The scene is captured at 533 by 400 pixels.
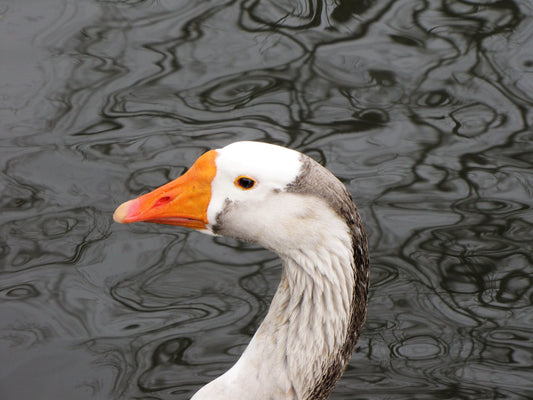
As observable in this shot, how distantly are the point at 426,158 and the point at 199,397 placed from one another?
266 cm

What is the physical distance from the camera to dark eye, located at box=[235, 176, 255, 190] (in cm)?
318

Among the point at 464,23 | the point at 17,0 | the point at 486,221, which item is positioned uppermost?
the point at 464,23

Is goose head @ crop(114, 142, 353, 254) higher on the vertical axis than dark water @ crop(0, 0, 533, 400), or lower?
higher

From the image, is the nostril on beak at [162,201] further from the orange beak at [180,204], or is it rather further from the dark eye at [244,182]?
the dark eye at [244,182]

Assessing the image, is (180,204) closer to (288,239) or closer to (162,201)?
(162,201)

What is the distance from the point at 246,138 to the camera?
5730 mm

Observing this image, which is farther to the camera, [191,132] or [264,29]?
[264,29]

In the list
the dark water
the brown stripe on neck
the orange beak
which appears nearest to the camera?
the brown stripe on neck

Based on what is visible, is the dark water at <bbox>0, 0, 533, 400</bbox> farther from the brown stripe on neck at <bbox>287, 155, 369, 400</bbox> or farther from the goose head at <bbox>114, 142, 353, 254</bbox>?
the goose head at <bbox>114, 142, 353, 254</bbox>

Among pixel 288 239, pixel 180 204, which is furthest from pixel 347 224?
pixel 180 204

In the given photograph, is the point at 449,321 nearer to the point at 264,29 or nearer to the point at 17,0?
the point at 264,29

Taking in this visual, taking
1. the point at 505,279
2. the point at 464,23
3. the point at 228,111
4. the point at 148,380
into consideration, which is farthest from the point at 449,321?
the point at 464,23

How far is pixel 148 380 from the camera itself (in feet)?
15.2


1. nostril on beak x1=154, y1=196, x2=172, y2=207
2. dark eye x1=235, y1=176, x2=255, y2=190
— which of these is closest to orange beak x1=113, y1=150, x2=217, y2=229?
nostril on beak x1=154, y1=196, x2=172, y2=207
